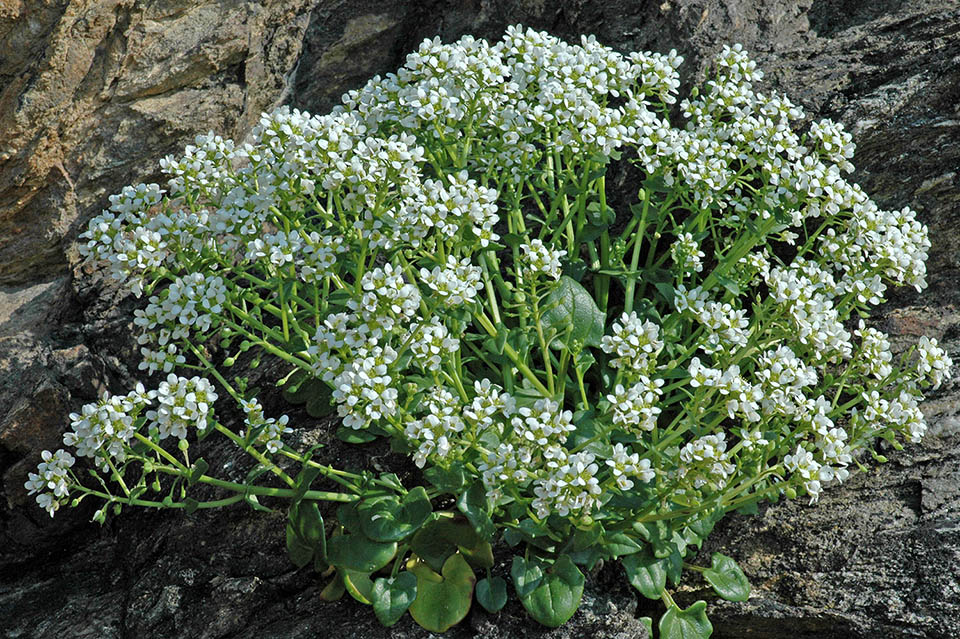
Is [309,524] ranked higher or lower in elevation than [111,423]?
lower

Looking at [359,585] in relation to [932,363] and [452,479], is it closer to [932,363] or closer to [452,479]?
[452,479]

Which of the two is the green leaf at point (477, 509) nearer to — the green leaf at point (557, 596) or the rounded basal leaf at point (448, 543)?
the rounded basal leaf at point (448, 543)

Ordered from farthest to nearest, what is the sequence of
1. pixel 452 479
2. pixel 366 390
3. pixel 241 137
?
pixel 241 137
pixel 452 479
pixel 366 390

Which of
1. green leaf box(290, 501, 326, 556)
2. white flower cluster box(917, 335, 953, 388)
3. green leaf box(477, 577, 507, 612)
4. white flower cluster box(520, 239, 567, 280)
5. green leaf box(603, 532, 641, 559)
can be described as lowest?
green leaf box(477, 577, 507, 612)

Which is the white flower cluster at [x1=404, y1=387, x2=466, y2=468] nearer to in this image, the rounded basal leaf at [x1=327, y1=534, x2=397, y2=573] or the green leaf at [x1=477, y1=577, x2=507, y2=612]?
the rounded basal leaf at [x1=327, y1=534, x2=397, y2=573]

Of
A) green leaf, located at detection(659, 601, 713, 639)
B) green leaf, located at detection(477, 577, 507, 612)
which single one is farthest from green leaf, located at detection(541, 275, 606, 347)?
green leaf, located at detection(659, 601, 713, 639)

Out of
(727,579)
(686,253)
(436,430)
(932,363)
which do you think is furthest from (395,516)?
(932,363)

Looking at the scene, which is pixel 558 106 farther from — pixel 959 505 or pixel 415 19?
pixel 415 19
